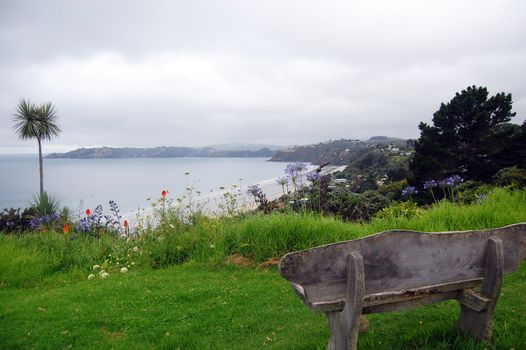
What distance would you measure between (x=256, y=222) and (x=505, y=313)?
13.5ft

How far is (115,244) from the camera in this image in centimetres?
795

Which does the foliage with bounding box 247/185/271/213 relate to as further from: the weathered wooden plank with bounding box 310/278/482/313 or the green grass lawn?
the weathered wooden plank with bounding box 310/278/482/313

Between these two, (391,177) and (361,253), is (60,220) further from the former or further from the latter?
(391,177)

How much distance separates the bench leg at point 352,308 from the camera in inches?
103

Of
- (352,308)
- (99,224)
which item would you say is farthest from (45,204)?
(352,308)

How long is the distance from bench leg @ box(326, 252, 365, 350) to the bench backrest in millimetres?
76

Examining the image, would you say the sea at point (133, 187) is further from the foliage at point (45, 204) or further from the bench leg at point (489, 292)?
the bench leg at point (489, 292)


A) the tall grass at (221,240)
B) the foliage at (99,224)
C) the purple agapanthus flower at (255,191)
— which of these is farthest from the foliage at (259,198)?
the foliage at (99,224)

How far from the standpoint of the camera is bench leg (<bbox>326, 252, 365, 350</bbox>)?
2619 millimetres

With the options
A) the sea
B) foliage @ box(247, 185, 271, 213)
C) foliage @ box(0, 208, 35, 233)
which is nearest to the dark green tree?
the sea

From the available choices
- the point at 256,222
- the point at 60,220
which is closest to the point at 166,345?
the point at 256,222

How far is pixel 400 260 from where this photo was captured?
285 centimetres

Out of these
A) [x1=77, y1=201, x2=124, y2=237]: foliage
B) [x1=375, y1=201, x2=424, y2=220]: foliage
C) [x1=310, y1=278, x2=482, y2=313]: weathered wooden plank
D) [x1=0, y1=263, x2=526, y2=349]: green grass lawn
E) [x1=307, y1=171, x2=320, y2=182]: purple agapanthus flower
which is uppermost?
[x1=307, y1=171, x2=320, y2=182]: purple agapanthus flower

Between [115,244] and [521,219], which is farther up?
[521,219]
